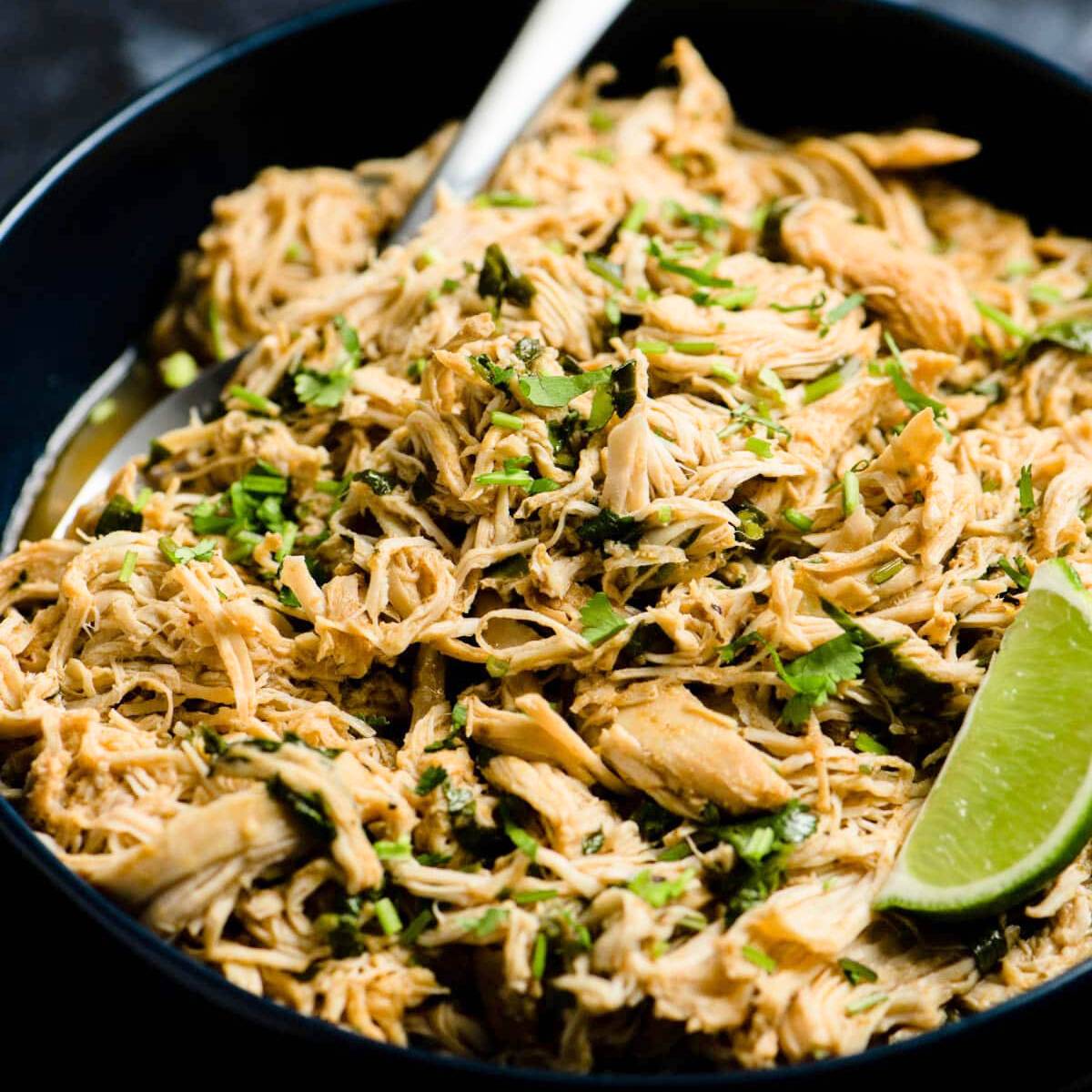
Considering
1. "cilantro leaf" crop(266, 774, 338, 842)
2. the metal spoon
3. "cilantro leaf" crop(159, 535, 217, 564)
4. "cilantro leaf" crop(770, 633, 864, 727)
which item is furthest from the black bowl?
"cilantro leaf" crop(770, 633, 864, 727)

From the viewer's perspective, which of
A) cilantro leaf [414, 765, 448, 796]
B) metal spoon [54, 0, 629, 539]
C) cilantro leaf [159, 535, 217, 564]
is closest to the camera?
cilantro leaf [414, 765, 448, 796]

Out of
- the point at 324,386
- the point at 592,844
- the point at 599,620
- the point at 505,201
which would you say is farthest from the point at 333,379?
the point at 592,844

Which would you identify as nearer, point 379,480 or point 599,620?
point 599,620

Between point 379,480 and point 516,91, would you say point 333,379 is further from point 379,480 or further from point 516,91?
point 516,91

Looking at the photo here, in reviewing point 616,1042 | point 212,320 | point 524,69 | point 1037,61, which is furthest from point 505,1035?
point 1037,61

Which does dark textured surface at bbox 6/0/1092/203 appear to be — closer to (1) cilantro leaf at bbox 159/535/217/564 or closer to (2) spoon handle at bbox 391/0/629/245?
(2) spoon handle at bbox 391/0/629/245

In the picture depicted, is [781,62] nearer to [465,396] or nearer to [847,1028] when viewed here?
[465,396]

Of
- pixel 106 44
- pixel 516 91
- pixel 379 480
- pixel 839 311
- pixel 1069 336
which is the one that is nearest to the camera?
pixel 379 480

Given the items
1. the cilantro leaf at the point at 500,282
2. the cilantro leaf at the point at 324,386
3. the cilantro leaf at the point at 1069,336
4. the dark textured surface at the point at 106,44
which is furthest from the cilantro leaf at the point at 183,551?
the dark textured surface at the point at 106,44
